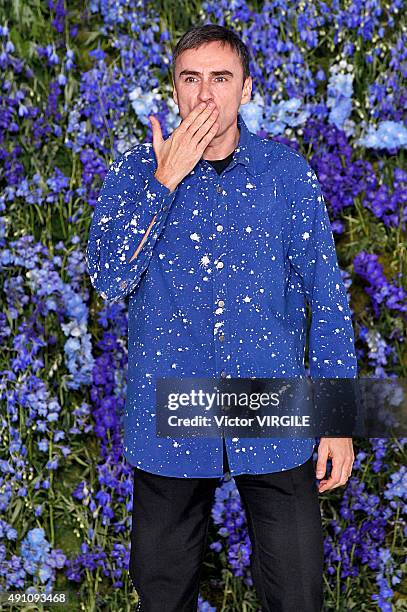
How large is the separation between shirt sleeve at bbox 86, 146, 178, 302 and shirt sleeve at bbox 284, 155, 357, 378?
32 centimetres

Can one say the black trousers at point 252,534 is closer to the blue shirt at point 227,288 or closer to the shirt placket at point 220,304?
the blue shirt at point 227,288

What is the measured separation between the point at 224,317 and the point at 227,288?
0.07m

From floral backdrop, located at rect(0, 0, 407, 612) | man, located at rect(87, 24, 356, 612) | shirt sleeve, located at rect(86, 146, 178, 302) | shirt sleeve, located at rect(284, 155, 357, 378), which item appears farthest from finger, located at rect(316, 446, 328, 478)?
floral backdrop, located at rect(0, 0, 407, 612)

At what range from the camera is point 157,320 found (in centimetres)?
210

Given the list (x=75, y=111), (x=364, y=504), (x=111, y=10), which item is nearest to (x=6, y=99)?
(x=75, y=111)

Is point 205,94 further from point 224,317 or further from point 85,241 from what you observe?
point 85,241

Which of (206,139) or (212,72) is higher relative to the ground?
(212,72)

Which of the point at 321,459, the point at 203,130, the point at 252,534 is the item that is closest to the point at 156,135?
the point at 203,130

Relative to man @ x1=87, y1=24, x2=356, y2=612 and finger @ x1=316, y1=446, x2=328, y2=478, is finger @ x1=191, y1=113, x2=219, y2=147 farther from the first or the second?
finger @ x1=316, y1=446, x2=328, y2=478

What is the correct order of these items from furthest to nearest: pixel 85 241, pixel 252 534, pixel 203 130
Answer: pixel 85 241
pixel 252 534
pixel 203 130

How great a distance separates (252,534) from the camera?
7.21ft

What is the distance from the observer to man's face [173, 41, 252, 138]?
2.02 meters

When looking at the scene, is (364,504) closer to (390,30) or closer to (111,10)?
(390,30)

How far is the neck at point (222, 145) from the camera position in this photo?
2.11 meters
